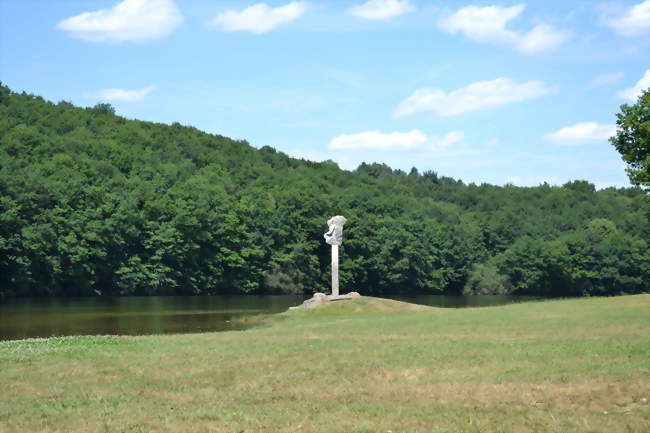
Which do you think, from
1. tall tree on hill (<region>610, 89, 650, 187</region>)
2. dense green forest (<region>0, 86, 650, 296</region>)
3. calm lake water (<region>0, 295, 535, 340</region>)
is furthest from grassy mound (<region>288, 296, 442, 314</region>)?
dense green forest (<region>0, 86, 650, 296</region>)

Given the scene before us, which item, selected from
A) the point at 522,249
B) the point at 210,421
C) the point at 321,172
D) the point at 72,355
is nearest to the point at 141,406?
the point at 210,421

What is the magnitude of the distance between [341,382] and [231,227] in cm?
10270

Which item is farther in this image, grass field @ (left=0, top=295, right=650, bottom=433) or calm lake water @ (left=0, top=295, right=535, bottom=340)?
calm lake water @ (left=0, top=295, right=535, bottom=340)

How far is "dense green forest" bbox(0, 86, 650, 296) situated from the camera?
100188 millimetres

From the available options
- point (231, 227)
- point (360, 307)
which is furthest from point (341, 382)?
point (231, 227)

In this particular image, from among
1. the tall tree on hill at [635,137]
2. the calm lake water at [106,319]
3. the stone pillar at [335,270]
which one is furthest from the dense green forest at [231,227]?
the tall tree on hill at [635,137]

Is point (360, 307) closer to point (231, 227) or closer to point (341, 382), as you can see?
point (341, 382)

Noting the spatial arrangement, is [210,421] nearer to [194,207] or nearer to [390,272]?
[194,207]

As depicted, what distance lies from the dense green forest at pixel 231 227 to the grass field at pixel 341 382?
71.1 meters

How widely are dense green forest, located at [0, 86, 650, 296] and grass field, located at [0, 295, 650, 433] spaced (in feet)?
233

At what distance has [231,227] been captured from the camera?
123 metres

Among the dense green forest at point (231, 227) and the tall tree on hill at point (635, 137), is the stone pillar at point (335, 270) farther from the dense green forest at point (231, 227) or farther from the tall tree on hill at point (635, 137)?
the dense green forest at point (231, 227)

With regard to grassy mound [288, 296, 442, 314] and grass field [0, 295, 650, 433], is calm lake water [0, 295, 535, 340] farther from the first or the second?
grass field [0, 295, 650, 433]

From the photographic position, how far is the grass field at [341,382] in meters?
16.5
